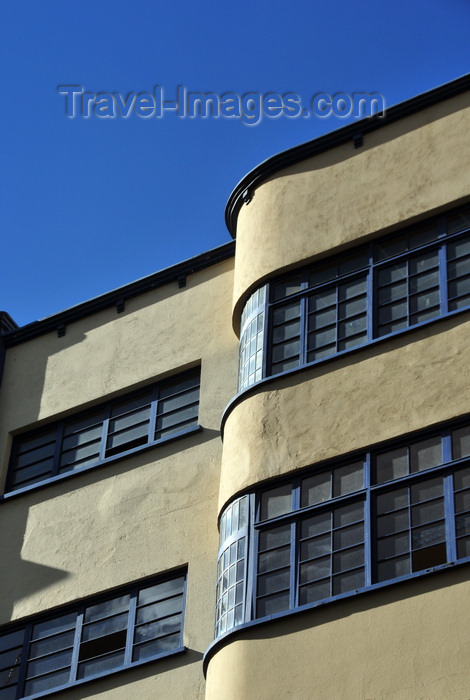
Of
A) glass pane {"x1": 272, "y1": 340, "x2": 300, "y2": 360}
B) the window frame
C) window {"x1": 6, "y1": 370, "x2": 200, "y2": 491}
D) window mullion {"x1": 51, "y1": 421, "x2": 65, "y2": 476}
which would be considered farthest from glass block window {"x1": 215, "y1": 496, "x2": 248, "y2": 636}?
window mullion {"x1": 51, "y1": 421, "x2": 65, "y2": 476}

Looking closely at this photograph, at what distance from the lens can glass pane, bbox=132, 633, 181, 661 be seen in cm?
1695

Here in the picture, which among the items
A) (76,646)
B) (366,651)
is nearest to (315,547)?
(366,651)

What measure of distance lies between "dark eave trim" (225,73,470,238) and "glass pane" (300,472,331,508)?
552 cm

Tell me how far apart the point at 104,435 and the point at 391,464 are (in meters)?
6.13

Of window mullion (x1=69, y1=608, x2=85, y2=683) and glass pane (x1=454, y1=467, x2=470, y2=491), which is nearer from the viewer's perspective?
glass pane (x1=454, y1=467, x2=470, y2=491)

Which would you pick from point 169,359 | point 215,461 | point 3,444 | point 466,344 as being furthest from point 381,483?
point 3,444

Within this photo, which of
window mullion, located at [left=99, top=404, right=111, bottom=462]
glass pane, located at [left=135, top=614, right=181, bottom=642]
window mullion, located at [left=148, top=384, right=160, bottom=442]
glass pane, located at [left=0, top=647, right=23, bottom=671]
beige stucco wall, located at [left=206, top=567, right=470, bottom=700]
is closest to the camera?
beige stucco wall, located at [left=206, top=567, right=470, bottom=700]

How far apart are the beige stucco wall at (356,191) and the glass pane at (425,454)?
11.9ft

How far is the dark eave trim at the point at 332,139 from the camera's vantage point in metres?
18.5

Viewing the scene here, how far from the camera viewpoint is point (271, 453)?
16438 mm

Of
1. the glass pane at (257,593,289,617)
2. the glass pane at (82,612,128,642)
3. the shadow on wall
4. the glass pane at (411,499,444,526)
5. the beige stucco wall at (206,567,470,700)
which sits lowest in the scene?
the beige stucco wall at (206,567,470,700)

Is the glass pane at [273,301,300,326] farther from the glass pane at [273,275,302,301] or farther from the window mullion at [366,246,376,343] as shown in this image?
the window mullion at [366,246,376,343]

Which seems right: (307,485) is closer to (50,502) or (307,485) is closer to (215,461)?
(215,461)

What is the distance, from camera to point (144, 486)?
18656 mm
